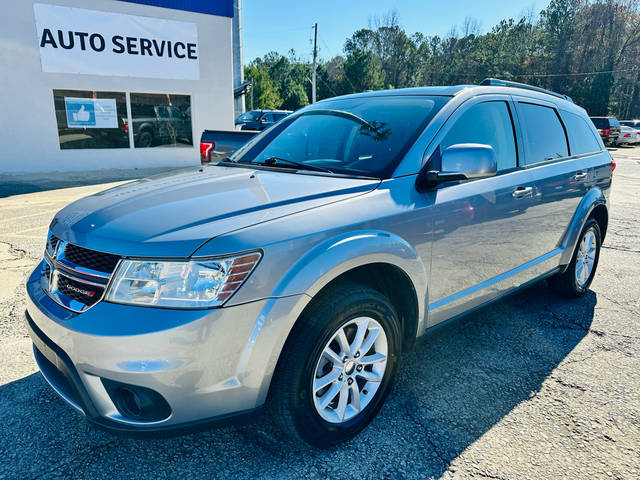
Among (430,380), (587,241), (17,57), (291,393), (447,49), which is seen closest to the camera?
(291,393)

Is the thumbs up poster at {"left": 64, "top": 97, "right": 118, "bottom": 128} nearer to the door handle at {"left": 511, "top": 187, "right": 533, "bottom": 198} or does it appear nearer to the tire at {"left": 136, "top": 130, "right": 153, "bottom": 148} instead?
the tire at {"left": 136, "top": 130, "right": 153, "bottom": 148}

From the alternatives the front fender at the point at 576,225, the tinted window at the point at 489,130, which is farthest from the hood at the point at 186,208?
the front fender at the point at 576,225

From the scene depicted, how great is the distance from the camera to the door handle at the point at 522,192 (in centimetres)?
302

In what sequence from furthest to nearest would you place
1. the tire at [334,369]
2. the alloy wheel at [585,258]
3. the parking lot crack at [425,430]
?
the alloy wheel at [585,258], the parking lot crack at [425,430], the tire at [334,369]

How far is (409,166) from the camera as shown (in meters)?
2.48

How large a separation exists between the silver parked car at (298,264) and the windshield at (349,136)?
2cm

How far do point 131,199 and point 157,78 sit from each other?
38.8 feet

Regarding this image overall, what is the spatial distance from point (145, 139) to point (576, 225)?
39.8 ft

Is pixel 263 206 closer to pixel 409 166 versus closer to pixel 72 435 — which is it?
pixel 409 166

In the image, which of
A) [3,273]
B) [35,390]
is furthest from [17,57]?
[35,390]

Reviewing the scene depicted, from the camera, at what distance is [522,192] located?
3.07m

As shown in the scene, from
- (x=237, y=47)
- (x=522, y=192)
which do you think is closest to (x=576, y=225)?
(x=522, y=192)

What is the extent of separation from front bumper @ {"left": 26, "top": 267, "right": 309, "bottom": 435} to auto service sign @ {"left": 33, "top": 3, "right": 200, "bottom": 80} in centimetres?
1198

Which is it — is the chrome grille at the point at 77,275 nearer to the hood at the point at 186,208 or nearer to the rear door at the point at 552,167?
the hood at the point at 186,208
